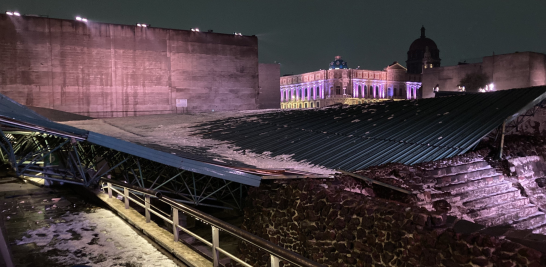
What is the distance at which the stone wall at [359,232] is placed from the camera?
6.62 metres

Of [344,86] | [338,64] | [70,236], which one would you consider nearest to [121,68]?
[70,236]

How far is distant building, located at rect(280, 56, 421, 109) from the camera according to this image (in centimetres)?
9106

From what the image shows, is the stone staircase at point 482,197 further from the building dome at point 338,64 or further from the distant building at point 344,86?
the building dome at point 338,64

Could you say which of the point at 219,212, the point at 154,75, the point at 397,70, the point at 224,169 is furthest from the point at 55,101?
the point at 397,70

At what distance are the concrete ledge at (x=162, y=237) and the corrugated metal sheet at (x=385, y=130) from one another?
5.52 meters

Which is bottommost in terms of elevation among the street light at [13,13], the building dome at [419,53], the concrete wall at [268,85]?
the concrete wall at [268,85]

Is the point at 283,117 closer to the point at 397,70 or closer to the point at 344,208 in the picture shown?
the point at 344,208

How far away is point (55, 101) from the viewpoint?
29.8 meters

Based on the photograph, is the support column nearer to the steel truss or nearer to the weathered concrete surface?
the weathered concrete surface

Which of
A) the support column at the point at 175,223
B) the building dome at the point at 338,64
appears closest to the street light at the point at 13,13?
the support column at the point at 175,223

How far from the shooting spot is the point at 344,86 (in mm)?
90938

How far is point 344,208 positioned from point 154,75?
27.3 m

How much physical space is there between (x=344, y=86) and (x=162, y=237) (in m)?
86.9

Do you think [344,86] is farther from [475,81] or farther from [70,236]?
[70,236]
